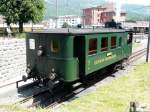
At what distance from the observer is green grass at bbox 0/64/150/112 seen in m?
12.3

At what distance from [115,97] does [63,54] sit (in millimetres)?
3132

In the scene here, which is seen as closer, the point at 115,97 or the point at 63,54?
the point at 63,54

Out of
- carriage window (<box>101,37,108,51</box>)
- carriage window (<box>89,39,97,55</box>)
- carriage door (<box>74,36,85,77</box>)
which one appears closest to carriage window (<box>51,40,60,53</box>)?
carriage door (<box>74,36,85,77</box>)

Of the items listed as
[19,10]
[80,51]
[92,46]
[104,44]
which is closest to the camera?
[80,51]

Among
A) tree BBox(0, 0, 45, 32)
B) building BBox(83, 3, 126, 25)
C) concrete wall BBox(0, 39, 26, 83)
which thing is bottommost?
concrete wall BBox(0, 39, 26, 83)

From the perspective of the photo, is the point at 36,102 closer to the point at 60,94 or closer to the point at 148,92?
the point at 60,94

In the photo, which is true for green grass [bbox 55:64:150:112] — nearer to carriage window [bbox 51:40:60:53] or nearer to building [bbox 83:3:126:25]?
carriage window [bbox 51:40:60:53]

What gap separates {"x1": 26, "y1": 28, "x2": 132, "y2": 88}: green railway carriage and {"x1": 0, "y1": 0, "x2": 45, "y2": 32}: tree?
22998 millimetres

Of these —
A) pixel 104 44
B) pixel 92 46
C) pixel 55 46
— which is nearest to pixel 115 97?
pixel 92 46

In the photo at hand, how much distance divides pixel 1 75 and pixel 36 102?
4.99m

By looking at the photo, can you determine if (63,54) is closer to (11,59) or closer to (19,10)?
(11,59)

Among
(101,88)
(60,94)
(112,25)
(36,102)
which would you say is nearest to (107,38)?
(101,88)

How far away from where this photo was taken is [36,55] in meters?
14.5

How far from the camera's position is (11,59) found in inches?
745
